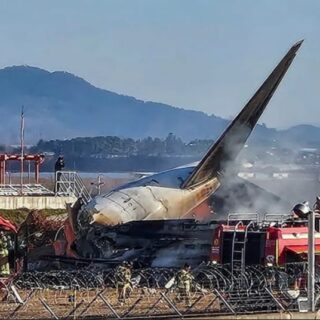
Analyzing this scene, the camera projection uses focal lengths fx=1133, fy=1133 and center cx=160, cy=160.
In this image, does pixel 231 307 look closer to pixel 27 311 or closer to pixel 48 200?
pixel 27 311

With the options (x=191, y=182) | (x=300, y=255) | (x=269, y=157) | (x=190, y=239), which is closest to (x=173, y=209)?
(x=191, y=182)

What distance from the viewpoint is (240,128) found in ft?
156

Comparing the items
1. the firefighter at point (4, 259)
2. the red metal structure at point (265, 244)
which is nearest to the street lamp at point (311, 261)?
the red metal structure at point (265, 244)

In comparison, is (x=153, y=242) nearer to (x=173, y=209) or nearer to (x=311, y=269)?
(x=173, y=209)

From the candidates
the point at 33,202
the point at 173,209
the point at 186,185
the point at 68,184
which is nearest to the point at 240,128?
the point at 186,185

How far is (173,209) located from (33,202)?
44.9 feet

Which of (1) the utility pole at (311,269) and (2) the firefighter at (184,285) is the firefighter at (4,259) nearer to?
(2) the firefighter at (184,285)

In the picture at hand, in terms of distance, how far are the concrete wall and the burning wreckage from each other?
10.3m

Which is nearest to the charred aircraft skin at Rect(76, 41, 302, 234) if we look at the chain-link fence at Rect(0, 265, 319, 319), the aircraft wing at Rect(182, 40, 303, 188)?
the aircraft wing at Rect(182, 40, 303, 188)

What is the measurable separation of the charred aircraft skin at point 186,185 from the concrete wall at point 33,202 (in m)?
10.2

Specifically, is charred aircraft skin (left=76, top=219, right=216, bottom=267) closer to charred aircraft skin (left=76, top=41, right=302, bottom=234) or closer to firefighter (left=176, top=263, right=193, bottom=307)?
charred aircraft skin (left=76, top=41, right=302, bottom=234)

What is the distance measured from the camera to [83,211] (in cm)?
4038

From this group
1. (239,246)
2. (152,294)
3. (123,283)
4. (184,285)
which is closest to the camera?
(152,294)

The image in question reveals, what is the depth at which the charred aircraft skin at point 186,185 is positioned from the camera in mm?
41844
